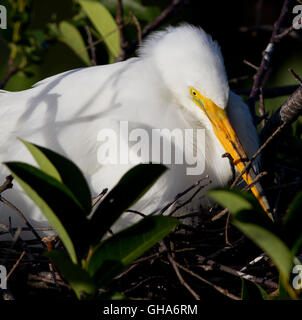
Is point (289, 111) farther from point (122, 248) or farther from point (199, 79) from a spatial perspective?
point (122, 248)

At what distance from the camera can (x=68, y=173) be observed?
1236mm

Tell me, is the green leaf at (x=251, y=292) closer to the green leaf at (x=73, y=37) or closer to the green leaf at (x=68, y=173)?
the green leaf at (x=68, y=173)

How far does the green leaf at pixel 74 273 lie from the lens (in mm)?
1201

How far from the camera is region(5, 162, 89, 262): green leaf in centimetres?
118

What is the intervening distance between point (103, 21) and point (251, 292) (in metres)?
1.81

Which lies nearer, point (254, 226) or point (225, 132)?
point (254, 226)

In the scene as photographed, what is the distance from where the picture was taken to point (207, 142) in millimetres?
2217

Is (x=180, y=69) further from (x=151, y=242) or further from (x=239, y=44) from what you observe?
(x=239, y=44)

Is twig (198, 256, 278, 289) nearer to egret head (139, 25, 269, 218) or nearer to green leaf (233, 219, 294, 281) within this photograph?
egret head (139, 25, 269, 218)

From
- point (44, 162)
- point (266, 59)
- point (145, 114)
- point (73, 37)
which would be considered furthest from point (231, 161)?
point (73, 37)

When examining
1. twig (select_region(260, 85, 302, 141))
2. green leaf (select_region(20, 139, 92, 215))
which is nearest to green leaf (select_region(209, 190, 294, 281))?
green leaf (select_region(20, 139, 92, 215))

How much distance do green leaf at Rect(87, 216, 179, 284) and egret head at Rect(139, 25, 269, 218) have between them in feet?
2.66

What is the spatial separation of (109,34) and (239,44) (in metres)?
1.96

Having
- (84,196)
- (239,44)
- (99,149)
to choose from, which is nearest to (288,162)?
(99,149)
